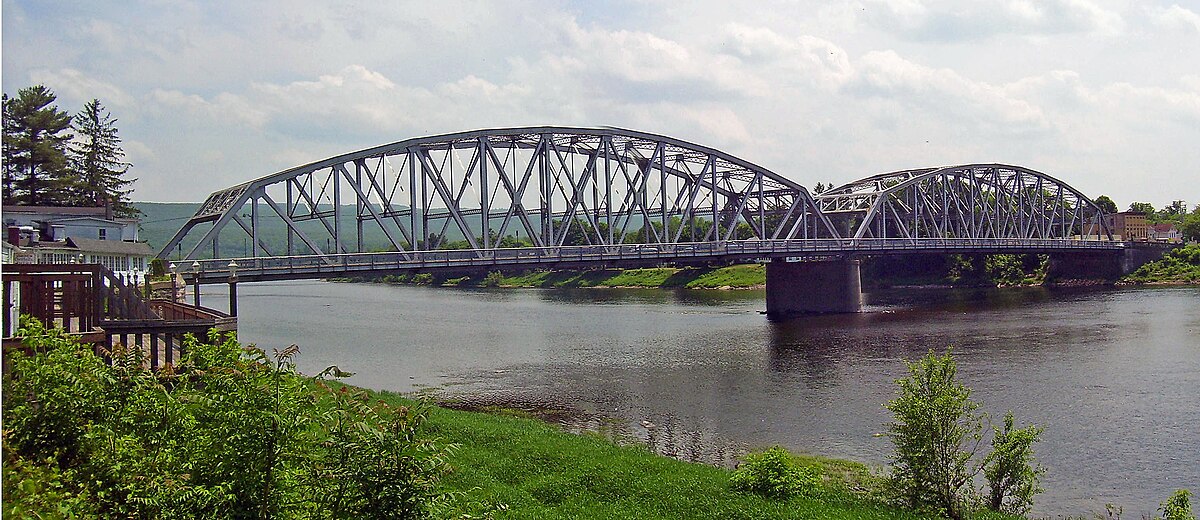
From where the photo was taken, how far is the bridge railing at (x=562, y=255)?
1845 inches

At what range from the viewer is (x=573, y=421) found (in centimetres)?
3123

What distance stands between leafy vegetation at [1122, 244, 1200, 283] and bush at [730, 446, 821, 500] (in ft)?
346

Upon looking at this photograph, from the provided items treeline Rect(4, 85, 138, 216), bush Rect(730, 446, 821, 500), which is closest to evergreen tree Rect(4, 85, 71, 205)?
treeline Rect(4, 85, 138, 216)

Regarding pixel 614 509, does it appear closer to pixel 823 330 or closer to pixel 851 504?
pixel 851 504

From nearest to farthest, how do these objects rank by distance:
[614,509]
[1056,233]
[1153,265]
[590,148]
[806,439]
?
[614,509] → [806,439] → [590,148] → [1153,265] → [1056,233]

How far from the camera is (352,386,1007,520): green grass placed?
17.9 m

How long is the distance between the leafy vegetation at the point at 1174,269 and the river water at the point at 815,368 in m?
25.4

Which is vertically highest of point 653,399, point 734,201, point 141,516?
point 734,201

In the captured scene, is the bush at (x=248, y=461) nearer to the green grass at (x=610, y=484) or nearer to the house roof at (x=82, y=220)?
the green grass at (x=610, y=484)

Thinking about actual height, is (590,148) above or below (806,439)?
above

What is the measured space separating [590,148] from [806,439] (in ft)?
147

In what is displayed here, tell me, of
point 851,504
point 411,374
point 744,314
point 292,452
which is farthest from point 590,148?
point 292,452

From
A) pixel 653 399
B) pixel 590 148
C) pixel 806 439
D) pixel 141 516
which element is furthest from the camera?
pixel 590 148

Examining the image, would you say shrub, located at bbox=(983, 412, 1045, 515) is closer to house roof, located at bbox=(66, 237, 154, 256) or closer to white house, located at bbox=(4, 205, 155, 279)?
white house, located at bbox=(4, 205, 155, 279)
